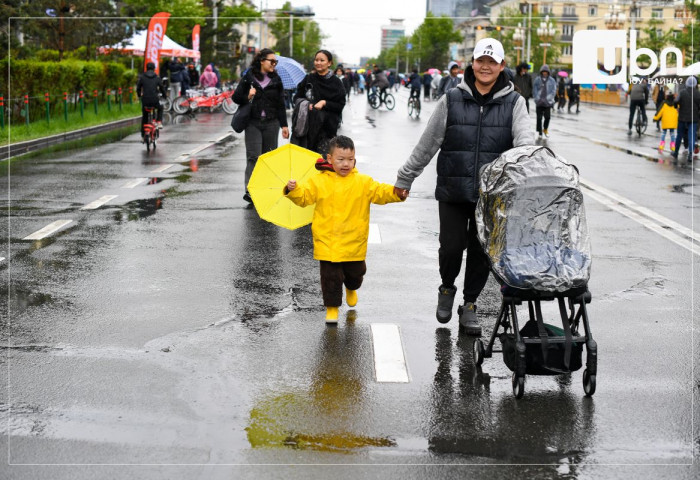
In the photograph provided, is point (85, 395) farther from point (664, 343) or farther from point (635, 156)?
point (635, 156)

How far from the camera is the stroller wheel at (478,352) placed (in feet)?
19.7

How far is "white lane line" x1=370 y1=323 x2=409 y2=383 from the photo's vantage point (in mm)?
5887

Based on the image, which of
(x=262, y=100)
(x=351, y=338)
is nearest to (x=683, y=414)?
(x=351, y=338)

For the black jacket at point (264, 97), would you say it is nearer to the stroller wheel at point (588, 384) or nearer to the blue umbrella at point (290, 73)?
the stroller wheel at point (588, 384)

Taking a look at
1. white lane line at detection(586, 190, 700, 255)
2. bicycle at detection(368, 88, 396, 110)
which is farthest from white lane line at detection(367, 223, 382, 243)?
bicycle at detection(368, 88, 396, 110)

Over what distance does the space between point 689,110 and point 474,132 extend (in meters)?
17.4

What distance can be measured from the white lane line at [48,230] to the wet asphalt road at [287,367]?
0.14 m

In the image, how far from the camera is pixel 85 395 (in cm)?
544

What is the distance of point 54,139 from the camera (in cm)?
2331

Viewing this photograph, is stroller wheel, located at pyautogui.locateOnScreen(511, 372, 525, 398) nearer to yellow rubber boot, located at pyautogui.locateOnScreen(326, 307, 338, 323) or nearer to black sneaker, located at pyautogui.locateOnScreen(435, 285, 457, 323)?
black sneaker, located at pyautogui.locateOnScreen(435, 285, 457, 323)

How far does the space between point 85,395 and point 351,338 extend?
189cm

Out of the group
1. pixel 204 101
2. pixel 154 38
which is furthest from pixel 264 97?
pixel 204 101

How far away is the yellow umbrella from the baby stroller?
224 centimetres

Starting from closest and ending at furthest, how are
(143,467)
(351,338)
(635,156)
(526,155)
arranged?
Answer: (143,467)
(526,155)
(351,338)
(635,156)
